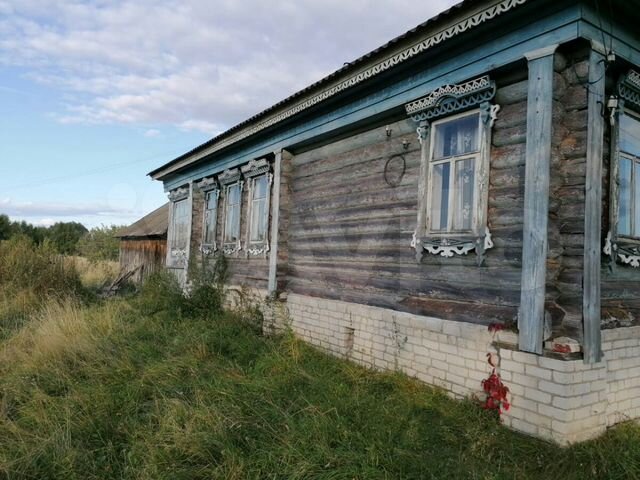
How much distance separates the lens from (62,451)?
11.9 feet

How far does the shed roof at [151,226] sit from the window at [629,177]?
49.2 ft

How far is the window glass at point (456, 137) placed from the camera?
4766 mm

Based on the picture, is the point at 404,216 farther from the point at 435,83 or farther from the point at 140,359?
the point at 140,359

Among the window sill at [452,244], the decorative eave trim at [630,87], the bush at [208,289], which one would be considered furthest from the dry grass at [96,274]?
the decorative eave trim at [630,87]

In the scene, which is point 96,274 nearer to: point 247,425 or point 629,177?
point 247,425

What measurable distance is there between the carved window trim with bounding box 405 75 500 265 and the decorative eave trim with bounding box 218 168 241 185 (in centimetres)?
547

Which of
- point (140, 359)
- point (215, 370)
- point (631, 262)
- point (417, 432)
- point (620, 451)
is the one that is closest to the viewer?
point (620, 451)

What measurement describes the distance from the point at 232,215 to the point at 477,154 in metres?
6.73

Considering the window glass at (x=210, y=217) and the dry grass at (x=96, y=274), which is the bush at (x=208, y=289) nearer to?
the window glass at (x=210, y=217)

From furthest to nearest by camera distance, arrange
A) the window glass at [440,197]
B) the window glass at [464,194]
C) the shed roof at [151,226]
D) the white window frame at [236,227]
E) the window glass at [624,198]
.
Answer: the shed roof at [151,226], the white window frame at [236,227], the window glass at [440,197], the window glass at [464,194], the window glass at [624,198]

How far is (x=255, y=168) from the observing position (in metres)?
9.20

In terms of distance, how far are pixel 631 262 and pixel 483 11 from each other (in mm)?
2734

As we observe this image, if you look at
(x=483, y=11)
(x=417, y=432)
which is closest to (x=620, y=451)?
(x=417, y=432)

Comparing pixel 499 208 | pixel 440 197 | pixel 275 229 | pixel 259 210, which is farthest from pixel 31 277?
Result: pixel 499 208
